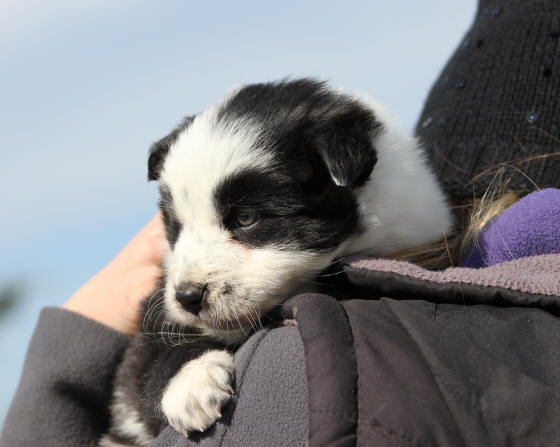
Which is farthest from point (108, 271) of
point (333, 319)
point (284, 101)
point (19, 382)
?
point (333, 319)

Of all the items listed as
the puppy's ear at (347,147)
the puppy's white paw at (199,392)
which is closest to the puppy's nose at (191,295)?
the puppy's white paw at (199,392)

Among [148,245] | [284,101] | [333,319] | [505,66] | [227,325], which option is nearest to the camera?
[333,319]

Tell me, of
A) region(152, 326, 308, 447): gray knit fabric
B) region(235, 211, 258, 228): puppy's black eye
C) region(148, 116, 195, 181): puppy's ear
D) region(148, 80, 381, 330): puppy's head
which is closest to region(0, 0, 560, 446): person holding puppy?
region(152, 326, 308, 447): gray knit fabric

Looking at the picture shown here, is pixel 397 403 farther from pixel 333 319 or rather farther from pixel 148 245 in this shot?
pixel 148 245

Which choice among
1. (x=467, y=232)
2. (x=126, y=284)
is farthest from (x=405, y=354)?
(x=126, y=284)

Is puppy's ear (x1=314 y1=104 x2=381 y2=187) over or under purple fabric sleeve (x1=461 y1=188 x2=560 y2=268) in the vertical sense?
over

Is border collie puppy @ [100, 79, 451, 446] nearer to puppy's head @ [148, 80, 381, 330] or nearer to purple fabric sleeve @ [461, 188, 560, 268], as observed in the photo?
puppy's head @ [148, 80, 381, 330]

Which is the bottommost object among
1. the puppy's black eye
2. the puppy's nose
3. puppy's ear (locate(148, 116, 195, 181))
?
the puppy's nose
